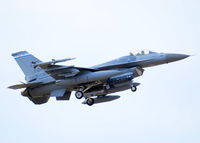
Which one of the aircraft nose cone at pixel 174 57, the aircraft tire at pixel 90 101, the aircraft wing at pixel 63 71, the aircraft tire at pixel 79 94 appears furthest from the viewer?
the aircraft tire at pixel 90 101

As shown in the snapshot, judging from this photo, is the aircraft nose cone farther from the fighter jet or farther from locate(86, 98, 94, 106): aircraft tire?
locate(86, 98, 94, 106): aircraft tire

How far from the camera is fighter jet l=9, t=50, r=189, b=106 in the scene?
25.0 metres

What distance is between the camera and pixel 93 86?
2647cm

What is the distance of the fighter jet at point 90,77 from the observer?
25.0 m

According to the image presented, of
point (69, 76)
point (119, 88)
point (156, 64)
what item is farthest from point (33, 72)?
point (156, 64)

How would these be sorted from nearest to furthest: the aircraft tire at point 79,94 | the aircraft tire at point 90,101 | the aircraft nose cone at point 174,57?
the aircraft nose cone at point 174,57 < the aircraft tire at point 79,94 < the aircraft tire at point 90,101

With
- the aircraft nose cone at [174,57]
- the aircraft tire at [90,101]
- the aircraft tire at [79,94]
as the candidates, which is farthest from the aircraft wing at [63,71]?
the aircraft nose cone at [174,57]

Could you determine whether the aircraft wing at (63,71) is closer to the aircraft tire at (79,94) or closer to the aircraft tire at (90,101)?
the aircraft tire at (79,94)

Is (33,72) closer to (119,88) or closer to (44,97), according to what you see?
(44,97)

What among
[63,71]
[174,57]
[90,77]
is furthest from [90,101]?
[174,57]

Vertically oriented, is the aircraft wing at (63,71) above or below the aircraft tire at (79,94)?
above

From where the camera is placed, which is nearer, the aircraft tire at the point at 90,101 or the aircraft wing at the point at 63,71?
the aircraft wing at the point at 63,71

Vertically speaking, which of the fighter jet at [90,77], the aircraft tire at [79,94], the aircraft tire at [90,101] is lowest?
the aircraft tire at [90,101]

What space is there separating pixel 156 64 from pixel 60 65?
5.06m
